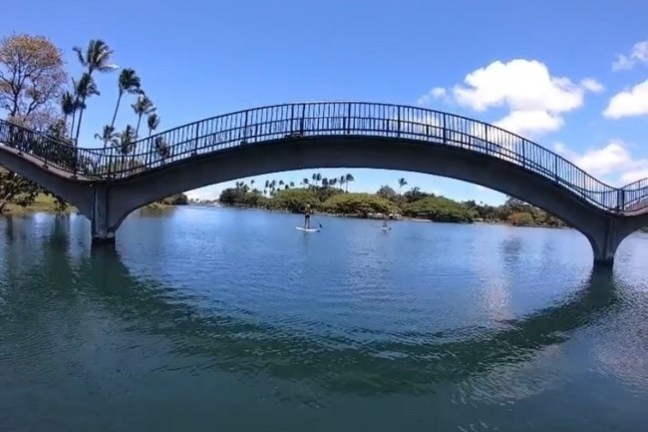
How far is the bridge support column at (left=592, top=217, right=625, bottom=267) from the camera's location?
31453 mm

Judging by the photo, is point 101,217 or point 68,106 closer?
point 101,217

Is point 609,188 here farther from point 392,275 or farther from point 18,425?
point 18,425

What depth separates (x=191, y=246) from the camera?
33.9 metres

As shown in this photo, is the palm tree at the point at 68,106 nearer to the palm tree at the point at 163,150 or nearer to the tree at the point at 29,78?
the tree at the point at 29,78

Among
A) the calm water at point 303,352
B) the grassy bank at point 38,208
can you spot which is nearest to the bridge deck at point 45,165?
the calm water at point 303,352

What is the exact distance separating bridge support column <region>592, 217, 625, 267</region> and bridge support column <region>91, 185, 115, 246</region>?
2934 centimetres

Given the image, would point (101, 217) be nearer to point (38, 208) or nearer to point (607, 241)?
point (607, 241)

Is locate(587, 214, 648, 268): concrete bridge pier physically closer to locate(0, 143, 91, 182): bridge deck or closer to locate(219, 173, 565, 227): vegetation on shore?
locate(0, 143, 91, 182): bridge deck

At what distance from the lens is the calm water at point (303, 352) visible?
819 cm

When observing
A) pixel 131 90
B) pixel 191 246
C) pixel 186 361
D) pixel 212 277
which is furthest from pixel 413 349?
pixel 131 90

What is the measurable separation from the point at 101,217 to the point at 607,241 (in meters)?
30.5

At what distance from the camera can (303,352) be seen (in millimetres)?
11484

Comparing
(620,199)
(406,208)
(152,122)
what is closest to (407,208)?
(406,208)

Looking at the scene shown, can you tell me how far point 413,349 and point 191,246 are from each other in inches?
962
